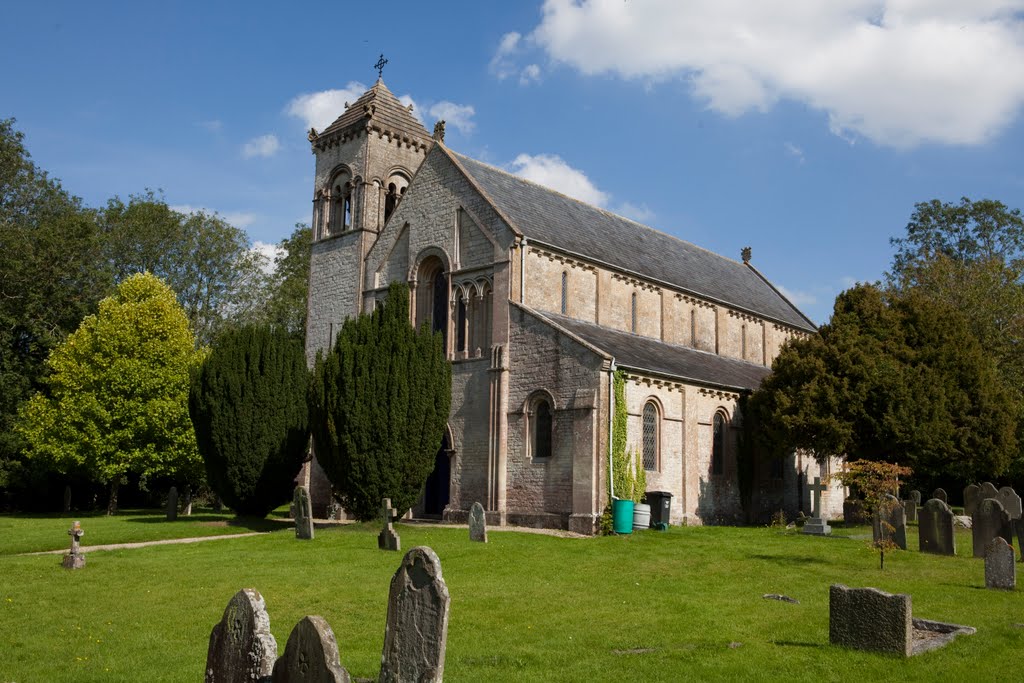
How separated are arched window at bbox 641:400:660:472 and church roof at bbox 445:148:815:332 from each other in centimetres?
639

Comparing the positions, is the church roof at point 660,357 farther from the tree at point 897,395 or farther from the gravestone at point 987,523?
the gravestone at point 987,523

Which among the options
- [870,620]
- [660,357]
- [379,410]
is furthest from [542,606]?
[660,357]

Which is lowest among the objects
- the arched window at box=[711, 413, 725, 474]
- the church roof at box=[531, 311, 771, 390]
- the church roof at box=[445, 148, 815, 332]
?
the arched window at box=[711, 413, 725, 474]

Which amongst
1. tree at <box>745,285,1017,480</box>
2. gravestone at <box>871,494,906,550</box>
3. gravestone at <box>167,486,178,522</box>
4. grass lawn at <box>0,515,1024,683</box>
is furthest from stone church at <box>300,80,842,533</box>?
gravestone at <box>871,494,906,550</box>

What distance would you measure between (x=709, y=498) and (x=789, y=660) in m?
20.1

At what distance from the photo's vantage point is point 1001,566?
50.0ft

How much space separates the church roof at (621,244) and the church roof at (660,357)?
2.63 metres

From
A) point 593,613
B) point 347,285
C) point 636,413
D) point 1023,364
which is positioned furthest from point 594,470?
point 1023,364

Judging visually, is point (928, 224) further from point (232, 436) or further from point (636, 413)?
point (232, 436)

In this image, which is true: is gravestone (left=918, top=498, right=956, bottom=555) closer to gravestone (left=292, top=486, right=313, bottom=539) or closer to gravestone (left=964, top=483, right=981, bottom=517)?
gravestone (left=964, top=483, right=981, bottom=517)

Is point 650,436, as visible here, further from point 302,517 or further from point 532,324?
point 302,517

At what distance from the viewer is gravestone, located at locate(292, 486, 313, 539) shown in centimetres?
2277

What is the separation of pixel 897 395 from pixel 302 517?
18.0m

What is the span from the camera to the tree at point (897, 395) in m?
27.0
